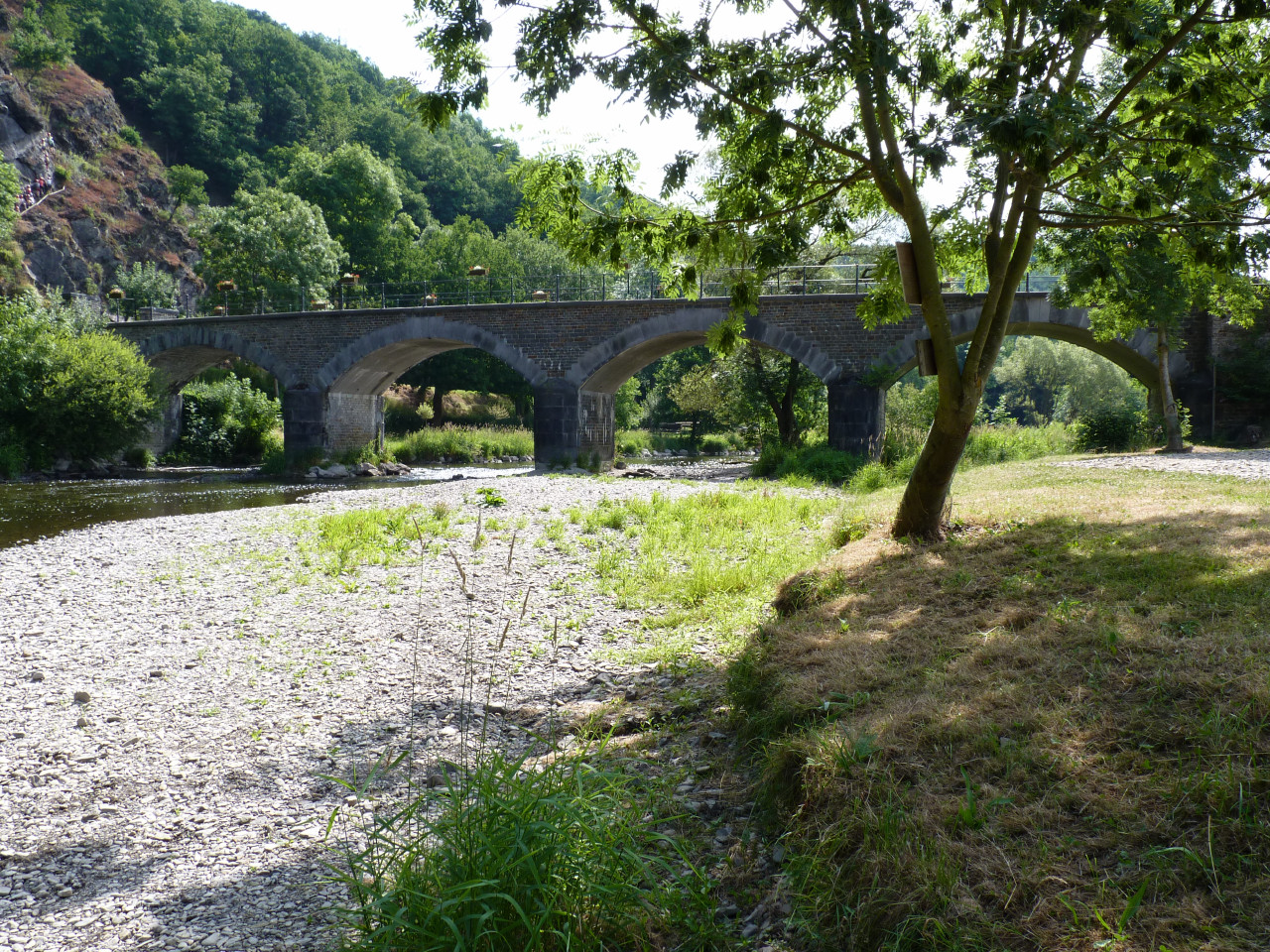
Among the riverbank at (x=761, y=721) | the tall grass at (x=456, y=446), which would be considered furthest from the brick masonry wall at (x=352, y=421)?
the riverbank at (x=761, y=721)

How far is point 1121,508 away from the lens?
267 inches

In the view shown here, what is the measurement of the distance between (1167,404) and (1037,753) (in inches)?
664

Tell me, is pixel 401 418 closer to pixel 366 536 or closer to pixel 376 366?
pixel 376 366

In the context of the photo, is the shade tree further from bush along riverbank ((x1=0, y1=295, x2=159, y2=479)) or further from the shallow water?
bush along riverbank ((x1=0, y1=295, x2=159, y2=479))

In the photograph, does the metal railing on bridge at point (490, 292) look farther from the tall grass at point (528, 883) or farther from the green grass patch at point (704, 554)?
the tall grass at point (528, 883)

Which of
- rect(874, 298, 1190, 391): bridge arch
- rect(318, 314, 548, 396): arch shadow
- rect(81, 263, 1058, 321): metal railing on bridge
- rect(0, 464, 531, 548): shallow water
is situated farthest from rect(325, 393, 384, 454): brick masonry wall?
rect(874, 298, 1190, 391): bridge arch

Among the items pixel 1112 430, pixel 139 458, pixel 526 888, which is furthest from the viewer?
pixel 139 458

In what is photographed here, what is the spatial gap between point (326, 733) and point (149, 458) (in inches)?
999

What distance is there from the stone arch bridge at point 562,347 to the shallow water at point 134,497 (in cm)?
342

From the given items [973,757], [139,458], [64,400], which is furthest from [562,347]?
[973,757]

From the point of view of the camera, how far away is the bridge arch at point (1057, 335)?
61.4ft

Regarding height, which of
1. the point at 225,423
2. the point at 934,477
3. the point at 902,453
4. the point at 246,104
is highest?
the point at 246,104

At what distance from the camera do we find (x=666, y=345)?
78.5 ft

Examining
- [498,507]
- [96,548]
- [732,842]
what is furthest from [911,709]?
[96,548]
